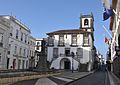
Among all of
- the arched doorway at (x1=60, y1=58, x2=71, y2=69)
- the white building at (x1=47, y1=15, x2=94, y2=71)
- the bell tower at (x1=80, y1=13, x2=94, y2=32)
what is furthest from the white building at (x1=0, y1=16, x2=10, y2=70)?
the bell tower at (x1=80, y1=13, x2=94, y2=32)

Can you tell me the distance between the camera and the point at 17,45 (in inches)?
2137

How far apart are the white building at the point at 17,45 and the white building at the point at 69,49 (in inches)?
444

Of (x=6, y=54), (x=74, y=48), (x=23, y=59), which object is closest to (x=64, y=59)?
(x=74, y=48)

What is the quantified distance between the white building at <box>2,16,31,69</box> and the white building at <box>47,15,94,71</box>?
37.0ft

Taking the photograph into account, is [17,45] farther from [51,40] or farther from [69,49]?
[69,49]

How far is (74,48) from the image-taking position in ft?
238

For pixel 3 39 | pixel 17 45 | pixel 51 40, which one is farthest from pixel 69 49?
pixel 3 39

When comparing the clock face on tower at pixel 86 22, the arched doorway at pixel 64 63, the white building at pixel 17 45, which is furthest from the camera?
the clock face on tower at pixel 86 22

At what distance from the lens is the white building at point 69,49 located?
70.3 meters

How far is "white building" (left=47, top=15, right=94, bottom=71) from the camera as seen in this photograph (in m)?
70.3

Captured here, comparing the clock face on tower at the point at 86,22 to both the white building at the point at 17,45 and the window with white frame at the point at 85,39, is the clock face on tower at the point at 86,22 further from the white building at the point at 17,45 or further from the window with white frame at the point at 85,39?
the white building at the point at 17,45

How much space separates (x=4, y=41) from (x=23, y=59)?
574 inches

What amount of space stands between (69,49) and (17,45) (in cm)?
2202

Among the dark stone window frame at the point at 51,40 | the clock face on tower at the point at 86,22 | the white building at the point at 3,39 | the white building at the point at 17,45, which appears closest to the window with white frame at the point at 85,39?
the dark stone window frame at the point at 51,40
